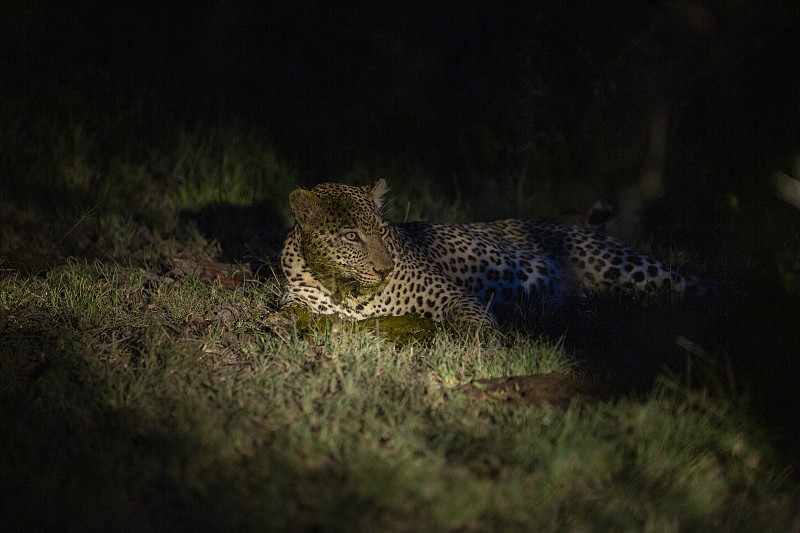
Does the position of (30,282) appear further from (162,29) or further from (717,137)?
(717,137)

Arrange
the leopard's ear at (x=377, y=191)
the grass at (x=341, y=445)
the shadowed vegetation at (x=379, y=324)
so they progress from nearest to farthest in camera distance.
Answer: the grass at (x=341, y=445) < the shadowed vegetation at (x=379, y=324) < the leopard's ear at (x=377, y=191)

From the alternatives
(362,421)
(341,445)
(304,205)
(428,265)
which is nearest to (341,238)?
(304,205)

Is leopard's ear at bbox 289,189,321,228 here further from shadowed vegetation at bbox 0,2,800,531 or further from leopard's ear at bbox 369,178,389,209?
shadowed vegetation at bbox 0,2,800,531

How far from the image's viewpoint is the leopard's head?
217 inches

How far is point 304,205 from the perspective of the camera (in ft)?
18.2

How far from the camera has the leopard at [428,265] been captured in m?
5.55

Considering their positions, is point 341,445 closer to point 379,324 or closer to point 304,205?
point 379,324

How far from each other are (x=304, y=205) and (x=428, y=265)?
1109mm

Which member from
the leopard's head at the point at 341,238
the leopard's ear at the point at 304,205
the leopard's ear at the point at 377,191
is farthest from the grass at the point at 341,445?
the leopard's ear at the point at 377,191

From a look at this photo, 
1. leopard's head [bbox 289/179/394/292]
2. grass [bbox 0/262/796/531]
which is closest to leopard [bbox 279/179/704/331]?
leopard's head [bbox 289/179/394/292]

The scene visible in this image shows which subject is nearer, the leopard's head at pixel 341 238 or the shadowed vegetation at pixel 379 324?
the shadowed vegetation at pixel 379 324

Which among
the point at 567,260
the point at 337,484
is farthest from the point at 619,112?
the point at 337,484

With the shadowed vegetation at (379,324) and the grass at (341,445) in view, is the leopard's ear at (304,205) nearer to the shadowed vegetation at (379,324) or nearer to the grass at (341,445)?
the shadowed vegetation at (379,324)

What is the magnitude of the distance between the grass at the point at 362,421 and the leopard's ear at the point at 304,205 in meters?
0.77
